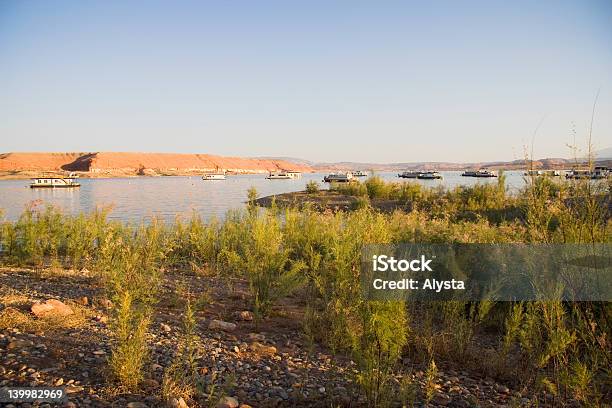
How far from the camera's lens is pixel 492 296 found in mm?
5078

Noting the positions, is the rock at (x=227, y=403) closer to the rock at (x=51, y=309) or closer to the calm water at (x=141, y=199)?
the rock at (x=51, y=309)

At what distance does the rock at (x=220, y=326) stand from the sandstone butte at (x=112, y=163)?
110m

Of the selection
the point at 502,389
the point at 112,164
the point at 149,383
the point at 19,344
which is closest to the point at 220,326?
the point at 149,383

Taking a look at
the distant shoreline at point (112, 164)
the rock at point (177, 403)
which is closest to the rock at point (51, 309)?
the rock at point (177, 403)

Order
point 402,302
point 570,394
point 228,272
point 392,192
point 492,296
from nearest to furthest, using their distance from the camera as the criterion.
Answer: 1. point 402,302
2. point 570,394
3. point 492,296
4. point 228,272
5. point 392,192

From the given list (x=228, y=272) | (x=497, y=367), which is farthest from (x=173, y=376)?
(x=228, y=272)

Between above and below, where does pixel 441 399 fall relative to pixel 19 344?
below

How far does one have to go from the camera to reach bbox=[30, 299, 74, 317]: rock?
4570 mm

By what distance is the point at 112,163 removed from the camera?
13612cm

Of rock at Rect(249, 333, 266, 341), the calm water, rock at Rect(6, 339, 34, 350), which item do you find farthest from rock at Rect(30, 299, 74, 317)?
the calm water

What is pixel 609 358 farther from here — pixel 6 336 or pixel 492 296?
pixel 6 336

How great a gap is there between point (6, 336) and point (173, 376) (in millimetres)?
1906

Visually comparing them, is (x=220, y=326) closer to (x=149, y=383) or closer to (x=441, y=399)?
(x=149, y=383)

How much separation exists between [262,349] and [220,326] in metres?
0.76
